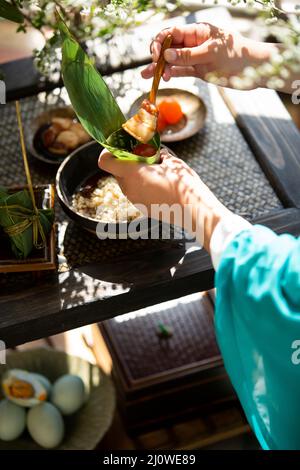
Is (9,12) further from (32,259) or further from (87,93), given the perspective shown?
(32,259)

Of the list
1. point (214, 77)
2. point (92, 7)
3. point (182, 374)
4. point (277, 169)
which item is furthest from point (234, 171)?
point (182, 374)

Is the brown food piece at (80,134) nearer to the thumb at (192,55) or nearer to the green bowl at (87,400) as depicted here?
the thumb at (192,55)

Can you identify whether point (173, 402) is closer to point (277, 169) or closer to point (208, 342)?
point (208, 342)

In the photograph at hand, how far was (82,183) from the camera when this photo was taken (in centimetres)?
159

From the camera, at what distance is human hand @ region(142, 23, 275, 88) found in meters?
1.46

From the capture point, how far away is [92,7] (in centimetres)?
142

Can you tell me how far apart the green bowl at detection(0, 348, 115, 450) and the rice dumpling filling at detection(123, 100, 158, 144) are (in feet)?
3.05

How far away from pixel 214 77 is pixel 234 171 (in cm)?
24

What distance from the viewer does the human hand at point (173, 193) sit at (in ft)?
3.93

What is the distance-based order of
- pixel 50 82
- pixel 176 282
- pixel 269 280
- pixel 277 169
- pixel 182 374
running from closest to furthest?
pixel 269 280, pixel 176 282, pixel 277 169, pixel 50 82, pixel 182 374

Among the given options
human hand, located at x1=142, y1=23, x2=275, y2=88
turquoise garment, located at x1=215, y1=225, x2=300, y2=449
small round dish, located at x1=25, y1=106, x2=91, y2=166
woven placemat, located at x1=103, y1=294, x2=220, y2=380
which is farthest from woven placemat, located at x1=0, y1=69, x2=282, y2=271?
woven placemat, located at x1=103, y1=294, x2=220, y2=380

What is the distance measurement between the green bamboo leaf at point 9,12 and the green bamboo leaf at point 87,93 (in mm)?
248

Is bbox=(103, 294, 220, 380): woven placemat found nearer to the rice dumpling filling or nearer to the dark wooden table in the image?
the dark wooden table

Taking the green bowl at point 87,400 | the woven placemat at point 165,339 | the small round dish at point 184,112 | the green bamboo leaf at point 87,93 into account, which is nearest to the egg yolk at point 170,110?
the small round dish at point 184,112
